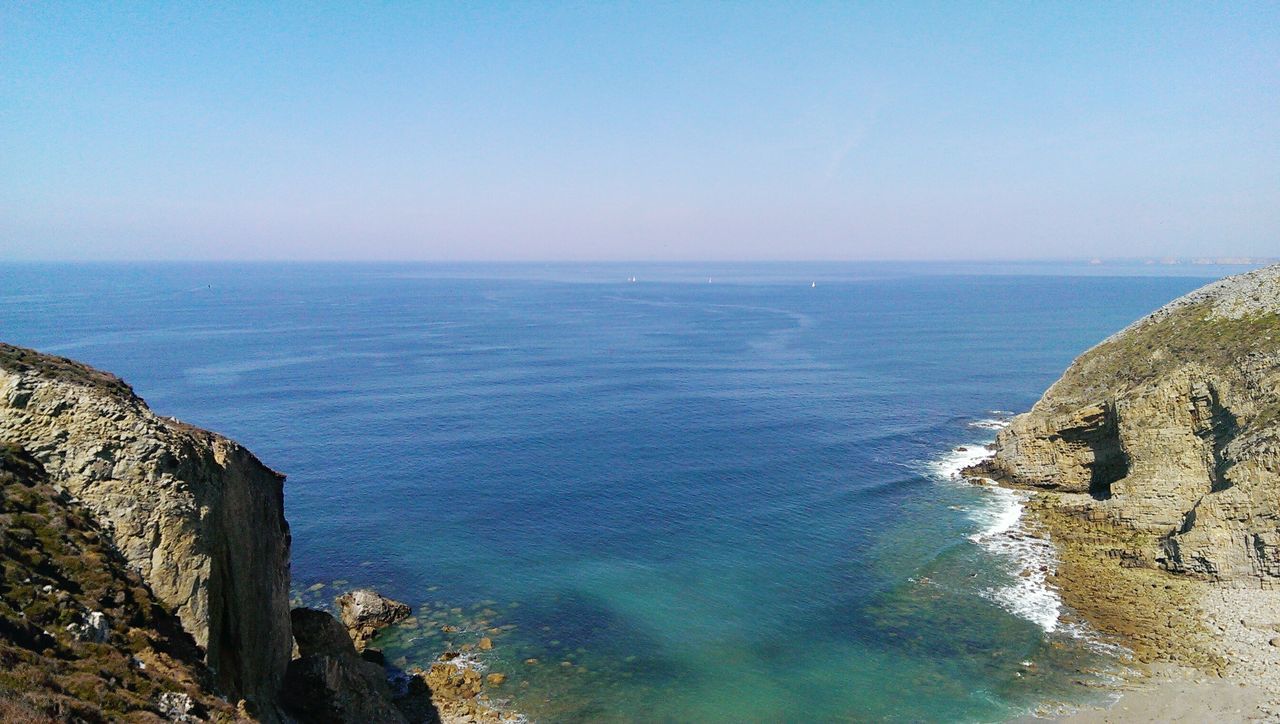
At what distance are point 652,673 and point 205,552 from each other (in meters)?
25.7

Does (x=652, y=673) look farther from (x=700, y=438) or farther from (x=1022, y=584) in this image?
(x=700, y=438)

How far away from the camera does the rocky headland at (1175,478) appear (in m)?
45.0

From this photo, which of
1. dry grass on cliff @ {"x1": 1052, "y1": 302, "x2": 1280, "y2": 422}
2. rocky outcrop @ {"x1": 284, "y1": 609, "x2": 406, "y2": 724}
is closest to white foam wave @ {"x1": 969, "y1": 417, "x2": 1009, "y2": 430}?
dry grass on cliff @ {"x1": 1052, "y1": 302, "x2": 1280, "y2": 422}

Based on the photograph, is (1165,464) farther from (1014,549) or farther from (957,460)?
(957,460)

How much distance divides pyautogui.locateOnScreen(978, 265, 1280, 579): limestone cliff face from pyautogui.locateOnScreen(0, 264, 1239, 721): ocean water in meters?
6.94

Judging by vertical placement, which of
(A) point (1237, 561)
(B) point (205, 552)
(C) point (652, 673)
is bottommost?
(C) point (652, 673)

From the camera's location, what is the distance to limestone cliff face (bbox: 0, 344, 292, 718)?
83.4 feet

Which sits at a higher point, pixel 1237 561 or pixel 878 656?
pixel 1237 561

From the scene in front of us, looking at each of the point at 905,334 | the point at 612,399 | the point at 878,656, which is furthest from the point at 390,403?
the point at 905,334

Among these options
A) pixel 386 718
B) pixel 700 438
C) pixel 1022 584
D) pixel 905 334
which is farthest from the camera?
pixel 905 334

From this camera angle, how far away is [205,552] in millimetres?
25891

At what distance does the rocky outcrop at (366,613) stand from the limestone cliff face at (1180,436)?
171ft

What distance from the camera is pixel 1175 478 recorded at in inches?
2184

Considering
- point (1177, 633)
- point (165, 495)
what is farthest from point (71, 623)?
point (1177, 633)
